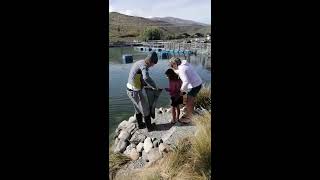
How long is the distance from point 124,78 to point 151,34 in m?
0.50

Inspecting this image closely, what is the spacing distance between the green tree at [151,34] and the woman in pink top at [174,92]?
353 mm

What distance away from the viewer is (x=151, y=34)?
11.5ft

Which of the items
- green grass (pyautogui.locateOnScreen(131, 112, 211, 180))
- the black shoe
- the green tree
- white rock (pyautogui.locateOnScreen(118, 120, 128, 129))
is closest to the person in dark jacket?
the black shoe

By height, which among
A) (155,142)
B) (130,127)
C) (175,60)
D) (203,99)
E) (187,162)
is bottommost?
(187,162)

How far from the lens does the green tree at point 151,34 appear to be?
3.44 m

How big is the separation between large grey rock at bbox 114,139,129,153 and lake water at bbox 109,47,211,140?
120 mm

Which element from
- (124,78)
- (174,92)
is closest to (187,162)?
(174,92)

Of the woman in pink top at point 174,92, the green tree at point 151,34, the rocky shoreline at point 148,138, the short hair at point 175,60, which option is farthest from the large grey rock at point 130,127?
the green tree at point 151,34

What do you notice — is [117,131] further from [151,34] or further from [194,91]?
[151,34]

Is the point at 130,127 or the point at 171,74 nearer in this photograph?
the point at 171,74
